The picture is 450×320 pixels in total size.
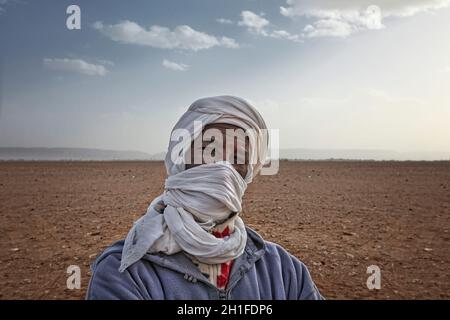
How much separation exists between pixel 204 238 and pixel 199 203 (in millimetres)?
177

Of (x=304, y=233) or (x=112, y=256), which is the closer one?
(x=112, y=256)

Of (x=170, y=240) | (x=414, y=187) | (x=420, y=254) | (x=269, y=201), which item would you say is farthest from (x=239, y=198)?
(x=414, y=187)

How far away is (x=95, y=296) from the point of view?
1961 millimetres

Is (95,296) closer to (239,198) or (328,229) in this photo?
(239,198)

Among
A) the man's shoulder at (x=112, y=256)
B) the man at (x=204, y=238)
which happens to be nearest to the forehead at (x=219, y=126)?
the man at (x=204, y=238)

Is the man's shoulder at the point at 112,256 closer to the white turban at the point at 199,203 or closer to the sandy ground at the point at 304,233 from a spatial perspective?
the white turban at the point at 199,203

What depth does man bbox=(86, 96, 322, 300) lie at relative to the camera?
202 cm

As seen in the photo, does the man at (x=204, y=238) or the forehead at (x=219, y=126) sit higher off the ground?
the forehead at (x=219, y=126)

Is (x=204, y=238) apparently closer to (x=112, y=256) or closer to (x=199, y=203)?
(x=199, y=203)

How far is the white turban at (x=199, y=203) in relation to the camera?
6.65 feet

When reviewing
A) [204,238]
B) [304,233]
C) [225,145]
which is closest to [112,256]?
[204,238]

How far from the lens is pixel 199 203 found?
2107 mm

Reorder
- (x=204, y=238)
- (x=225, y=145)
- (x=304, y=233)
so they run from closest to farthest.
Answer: (x=204, y=238) < (x=225, y=145) < (x=304, y=233)

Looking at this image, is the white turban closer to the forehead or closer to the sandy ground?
the forehead
